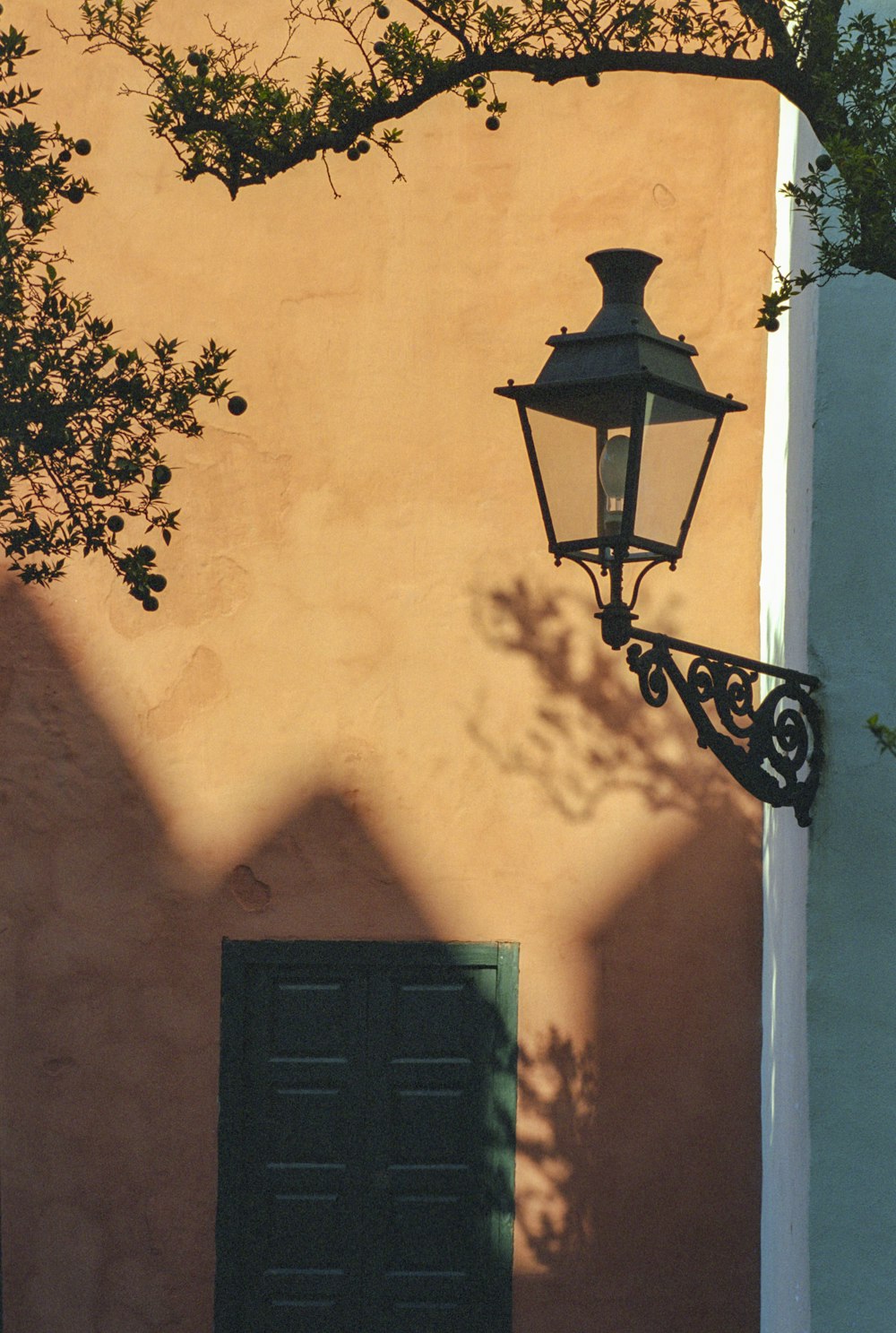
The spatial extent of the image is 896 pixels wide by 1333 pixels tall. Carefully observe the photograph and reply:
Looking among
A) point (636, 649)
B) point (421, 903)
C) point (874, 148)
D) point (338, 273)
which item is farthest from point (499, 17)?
point (421, 903)

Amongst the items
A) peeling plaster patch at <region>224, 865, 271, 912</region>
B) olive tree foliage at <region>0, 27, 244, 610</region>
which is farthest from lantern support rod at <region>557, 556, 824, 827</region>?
peeling plaster patch at <region>224, 865, 271, 912</region>

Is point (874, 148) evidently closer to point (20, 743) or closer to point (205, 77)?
point (205, 77)

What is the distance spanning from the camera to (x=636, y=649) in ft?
10.2

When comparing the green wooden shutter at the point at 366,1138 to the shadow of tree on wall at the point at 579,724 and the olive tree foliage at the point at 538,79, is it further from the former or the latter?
the olive tree foliage at the point at 538,79

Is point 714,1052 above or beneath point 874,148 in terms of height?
beneath

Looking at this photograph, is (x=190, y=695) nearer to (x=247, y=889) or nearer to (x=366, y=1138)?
(x=247, y=889)

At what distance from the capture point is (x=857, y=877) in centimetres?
337

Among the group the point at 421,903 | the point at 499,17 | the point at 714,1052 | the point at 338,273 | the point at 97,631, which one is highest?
the point at 338,273

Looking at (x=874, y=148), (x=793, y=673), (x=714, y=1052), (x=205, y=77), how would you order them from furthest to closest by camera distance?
(x=714, y=1052) < (x=793, y=673) < (x=205, y=77) < (x=874, y=148)

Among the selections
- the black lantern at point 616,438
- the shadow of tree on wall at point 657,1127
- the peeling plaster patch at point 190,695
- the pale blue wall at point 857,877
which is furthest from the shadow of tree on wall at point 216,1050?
the black lantern at point 616,438

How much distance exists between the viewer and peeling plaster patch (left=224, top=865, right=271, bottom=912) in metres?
5.71

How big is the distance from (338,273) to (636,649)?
326cm

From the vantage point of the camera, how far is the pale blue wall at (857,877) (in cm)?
332

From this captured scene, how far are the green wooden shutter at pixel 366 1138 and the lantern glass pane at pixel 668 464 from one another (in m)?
2.85
